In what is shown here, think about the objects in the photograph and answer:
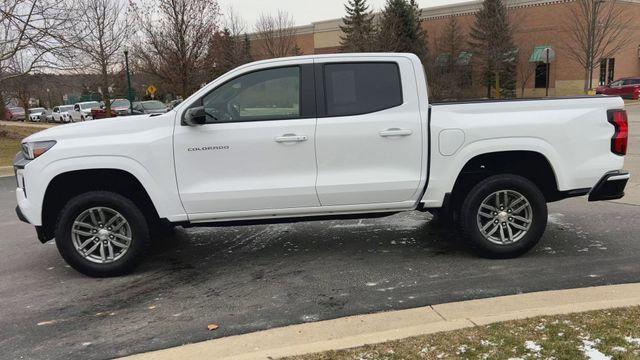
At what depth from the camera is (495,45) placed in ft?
132

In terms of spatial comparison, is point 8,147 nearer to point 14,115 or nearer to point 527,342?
point 527,342

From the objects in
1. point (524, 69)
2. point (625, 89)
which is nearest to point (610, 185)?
point (625, 89)

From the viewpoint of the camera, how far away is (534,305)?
3.97 m

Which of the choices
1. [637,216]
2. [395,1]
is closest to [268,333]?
[637,216]

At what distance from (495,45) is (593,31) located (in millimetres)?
6758

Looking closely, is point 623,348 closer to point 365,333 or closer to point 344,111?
point 365,333

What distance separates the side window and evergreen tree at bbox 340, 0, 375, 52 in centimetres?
3305

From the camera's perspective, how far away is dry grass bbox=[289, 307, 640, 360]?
3156mm

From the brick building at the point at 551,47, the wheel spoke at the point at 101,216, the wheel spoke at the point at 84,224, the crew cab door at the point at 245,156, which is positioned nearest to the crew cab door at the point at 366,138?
the crew cab door at the point at 245,156

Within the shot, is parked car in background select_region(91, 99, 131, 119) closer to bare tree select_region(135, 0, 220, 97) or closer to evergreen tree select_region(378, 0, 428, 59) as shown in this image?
bare tree select_region(135, 0, 220, 97)

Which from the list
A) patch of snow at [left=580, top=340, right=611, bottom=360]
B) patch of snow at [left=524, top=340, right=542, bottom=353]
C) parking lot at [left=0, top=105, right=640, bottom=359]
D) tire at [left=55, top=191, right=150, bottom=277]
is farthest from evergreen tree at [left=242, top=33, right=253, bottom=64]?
patch of snow at [left=580, top=340, right=611, bottom=360]

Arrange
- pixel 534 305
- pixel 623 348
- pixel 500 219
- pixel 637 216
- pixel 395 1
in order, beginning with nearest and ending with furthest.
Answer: pixel 623 348, pixel 534 305, pixel 500 219, pixel 637 216, pixel 395 1

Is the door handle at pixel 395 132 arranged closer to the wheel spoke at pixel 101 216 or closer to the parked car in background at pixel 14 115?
the wheel spoke at pixel 101 216

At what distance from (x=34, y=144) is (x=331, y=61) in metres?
2.78
